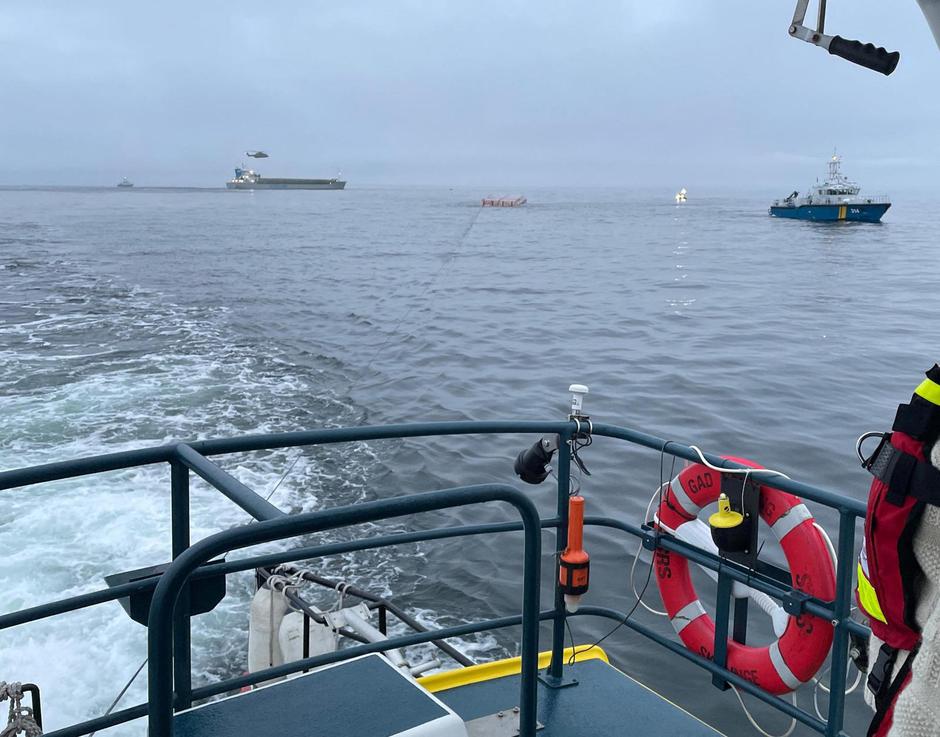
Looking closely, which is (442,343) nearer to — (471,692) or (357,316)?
(357,316)

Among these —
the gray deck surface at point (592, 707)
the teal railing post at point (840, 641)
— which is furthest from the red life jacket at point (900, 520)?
the gray deck surface at point (592, 707)

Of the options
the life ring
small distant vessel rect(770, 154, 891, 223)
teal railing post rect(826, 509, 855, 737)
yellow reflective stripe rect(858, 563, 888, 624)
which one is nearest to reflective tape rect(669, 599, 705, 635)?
the life ring

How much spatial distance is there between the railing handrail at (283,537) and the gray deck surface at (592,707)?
1.17 metres

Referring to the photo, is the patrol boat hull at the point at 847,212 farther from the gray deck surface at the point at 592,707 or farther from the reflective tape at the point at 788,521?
the gray deck surface at the point at 592,707

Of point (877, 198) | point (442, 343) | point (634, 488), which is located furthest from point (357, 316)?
point (877, 198)

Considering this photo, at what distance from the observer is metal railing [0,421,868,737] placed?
59.1 inches

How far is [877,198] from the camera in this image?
7550 cm

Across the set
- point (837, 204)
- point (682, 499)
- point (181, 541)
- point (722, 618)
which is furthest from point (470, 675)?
point (837, 204)

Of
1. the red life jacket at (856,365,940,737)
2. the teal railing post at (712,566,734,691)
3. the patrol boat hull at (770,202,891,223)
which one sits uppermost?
the patrol boat hull at (770,202,891,223)

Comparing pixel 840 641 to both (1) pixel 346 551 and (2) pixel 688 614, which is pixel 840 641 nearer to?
(2) pixel 688 614

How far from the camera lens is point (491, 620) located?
3135 millimetres

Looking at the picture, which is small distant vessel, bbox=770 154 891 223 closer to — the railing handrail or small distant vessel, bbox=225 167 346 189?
the railing handrail

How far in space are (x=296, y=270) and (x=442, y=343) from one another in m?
15.9

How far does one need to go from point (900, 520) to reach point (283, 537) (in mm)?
1090
